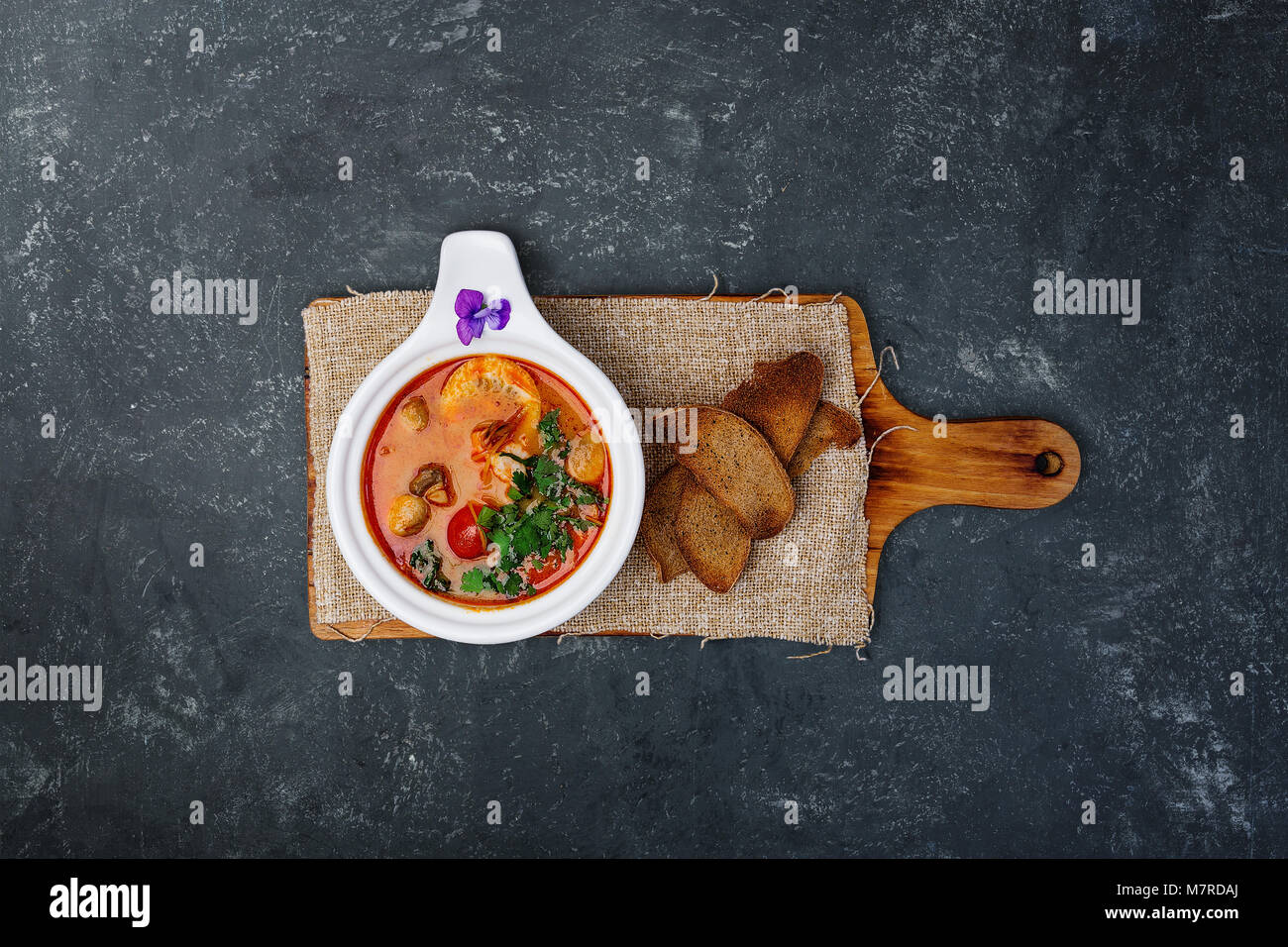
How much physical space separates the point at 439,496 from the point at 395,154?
40.2 inches

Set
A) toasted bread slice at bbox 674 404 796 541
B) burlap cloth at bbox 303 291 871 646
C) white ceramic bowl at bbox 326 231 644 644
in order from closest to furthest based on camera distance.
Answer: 1. white ceramic bowl at bbox 326 231 644 644
2. toasted bread slice at bbox 674 404 796 541
3. burlap cloth at bbox 303 291 871 646

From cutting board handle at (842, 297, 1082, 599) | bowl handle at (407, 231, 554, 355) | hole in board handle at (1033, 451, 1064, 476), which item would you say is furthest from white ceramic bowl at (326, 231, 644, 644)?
hole in board handle at (1033, 451, 1064, 476)

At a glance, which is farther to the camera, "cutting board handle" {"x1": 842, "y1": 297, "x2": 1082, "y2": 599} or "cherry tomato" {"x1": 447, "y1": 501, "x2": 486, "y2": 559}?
"cutting board handle" {"x1": 842, "y1": 297, "x2": 1082, "y2": 599}

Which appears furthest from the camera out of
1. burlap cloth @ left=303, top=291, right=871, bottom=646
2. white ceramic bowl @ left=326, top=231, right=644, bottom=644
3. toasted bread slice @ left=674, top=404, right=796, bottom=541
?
burlap cloth @ left=303, top=291, right=871, bottom=646

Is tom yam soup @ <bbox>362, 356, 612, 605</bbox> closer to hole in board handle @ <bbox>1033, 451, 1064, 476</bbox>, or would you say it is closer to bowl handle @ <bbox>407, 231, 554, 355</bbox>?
bowl handle @ <bbox>407, 231, 554, 355</bbox>

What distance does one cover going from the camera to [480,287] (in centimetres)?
199

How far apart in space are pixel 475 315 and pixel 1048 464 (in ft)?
5.36

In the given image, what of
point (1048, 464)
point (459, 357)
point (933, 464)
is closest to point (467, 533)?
point (459, 357)

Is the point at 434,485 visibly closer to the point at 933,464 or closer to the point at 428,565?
the point at 428,565

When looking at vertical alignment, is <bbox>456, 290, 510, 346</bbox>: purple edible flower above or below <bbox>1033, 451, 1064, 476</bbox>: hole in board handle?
above

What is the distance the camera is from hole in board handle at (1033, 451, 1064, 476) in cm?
227

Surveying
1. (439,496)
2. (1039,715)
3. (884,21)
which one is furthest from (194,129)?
(1039,715)

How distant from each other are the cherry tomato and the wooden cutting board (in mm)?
425
